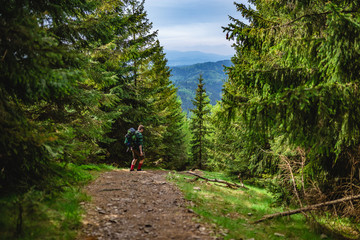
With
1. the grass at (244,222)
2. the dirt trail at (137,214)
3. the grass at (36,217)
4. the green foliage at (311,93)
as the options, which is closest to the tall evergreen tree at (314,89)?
the green foliage at (311,93)

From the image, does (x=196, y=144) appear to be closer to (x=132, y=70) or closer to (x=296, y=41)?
(x=132, y=70)

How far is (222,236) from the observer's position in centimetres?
497

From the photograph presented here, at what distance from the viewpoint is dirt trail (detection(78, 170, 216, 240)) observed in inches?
188

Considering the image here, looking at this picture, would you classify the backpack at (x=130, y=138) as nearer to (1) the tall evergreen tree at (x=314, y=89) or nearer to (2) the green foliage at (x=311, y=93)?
(2) the green foliage at (x=311, y=93)

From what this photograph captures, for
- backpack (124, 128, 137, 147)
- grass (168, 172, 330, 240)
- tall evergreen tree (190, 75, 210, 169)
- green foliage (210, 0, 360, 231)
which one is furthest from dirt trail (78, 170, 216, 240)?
tall evergreen tree (190, 75, 210, 169)

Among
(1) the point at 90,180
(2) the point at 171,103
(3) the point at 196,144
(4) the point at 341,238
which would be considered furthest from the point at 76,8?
(3) the point at 196,144

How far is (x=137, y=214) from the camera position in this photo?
5.86m

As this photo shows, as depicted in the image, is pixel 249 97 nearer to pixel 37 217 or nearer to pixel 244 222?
pixel 244 222

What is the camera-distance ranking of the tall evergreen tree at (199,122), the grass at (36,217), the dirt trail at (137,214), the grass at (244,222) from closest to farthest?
the grass at (36,217)
the dirt trail at (137,214)
the grass at (244,222)
the tall evergreen tree at (199,122)

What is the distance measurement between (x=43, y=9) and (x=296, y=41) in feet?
25.0

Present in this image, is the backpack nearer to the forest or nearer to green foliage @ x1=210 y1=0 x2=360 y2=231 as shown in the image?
the forest

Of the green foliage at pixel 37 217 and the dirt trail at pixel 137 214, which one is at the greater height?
the green foliage at pixel 37 217

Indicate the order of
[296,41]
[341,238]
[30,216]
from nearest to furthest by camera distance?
1. [30,216]
2. [341,238]
3. [296,41]

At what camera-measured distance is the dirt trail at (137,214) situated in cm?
477
